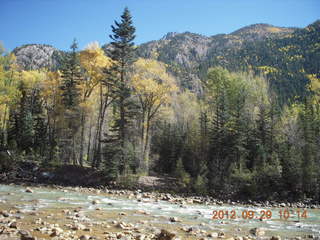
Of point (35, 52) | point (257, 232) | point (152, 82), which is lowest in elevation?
point (257, 232)

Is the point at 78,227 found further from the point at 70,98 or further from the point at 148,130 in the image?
the point at 70,98

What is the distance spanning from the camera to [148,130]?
95.2 feet

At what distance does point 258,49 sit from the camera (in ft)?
466

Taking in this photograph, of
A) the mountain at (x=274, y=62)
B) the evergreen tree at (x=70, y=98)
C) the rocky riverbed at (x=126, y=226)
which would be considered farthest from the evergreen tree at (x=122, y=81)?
the mountain at (x=274, y=62)

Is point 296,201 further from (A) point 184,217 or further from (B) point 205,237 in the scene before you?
(B) point 205,237

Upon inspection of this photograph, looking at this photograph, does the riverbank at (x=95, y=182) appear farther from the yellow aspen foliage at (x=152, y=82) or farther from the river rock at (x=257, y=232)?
the river rock at (x=257, y=232)

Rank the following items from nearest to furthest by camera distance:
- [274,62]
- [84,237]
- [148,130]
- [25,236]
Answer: [25,236] < [84,237] < [148,130] < [274,62]

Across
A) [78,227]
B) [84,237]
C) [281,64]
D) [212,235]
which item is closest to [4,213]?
[78,227]

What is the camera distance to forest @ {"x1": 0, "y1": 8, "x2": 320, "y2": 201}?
23.9 m

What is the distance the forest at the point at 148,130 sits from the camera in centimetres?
2386

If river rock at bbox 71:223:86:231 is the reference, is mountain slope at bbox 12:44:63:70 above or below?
above

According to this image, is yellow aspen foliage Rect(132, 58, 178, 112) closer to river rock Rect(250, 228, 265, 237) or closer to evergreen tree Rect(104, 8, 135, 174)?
evergreen tree Rect(104, 8, 135, 174)

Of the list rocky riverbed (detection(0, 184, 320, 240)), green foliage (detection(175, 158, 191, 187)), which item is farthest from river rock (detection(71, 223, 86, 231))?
green foliage (detection(175, 158, 191, 187))

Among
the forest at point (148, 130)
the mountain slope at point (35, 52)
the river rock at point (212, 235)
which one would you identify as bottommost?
the river rock at point (212, 235)
